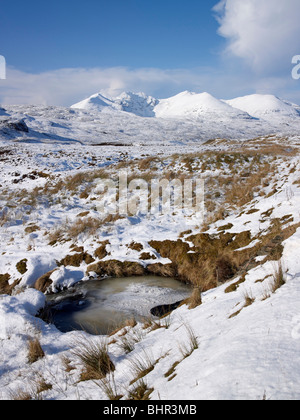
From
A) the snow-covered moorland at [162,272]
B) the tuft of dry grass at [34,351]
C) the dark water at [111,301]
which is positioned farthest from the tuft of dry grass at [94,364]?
the dark water at [111,301]

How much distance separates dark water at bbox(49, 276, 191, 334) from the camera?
6.39 m

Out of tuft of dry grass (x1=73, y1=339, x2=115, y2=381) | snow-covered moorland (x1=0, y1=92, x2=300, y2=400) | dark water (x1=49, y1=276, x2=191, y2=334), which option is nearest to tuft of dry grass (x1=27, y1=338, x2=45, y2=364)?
snow-covered moorland (x1=0, y1=92, x2=300, y2=400)

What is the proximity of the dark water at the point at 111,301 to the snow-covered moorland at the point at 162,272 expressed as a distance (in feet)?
1.58

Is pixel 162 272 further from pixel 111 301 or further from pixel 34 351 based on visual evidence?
pixel 34 351

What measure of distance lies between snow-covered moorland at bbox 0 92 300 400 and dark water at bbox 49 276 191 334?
48 cm

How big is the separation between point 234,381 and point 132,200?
12.4m

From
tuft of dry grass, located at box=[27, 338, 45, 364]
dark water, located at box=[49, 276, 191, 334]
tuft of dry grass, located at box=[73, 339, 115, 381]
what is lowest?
dark water, located at box=[49, 276, 191, 334]

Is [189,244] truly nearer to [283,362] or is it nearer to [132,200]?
→ [132,200]

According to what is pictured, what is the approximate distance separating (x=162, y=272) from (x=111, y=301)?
2.22 metres

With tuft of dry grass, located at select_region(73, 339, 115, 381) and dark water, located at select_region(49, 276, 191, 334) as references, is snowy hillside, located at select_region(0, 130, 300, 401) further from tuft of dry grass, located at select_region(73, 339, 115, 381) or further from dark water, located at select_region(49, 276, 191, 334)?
dark water, located at select_region(49, 276, 191, 334)

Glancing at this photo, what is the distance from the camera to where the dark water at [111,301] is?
21.0 feet

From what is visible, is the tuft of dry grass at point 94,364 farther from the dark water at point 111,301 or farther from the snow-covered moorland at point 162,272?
the dark water at point 111,301

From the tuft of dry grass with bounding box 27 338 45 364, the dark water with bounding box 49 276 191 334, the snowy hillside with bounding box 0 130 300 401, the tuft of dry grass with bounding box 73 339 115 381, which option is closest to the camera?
the snowy hillside with bounding box 0 130 300 401

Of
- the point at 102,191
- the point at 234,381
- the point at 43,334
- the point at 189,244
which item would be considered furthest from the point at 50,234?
the point at 234,381
